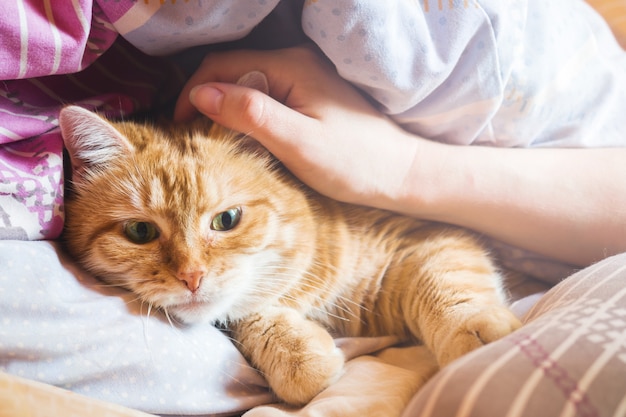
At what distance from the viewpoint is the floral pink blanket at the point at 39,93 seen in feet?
2.64

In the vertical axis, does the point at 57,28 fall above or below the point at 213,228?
above

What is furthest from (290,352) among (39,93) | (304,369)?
(39,93)

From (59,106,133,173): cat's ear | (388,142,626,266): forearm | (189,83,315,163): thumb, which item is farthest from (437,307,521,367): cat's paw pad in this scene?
(59,106,133,173): cat's ear

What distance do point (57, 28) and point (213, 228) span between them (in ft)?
1.47

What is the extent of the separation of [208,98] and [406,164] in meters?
0.44

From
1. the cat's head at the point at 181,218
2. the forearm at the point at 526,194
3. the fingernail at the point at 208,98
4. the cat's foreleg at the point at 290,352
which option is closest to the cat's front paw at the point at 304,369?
the cat's foreleg at the point at 290,352

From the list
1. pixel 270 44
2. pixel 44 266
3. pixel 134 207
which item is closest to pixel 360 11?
pixel 270 44

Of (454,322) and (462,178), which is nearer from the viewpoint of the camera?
(454,322)

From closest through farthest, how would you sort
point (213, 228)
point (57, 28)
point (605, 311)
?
1. point (605, 311)
2. point (57, 28)
3. point (213, 228)

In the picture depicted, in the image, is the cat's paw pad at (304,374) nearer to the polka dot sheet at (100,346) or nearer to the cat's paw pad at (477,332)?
the polka dot sheet at (100,346)

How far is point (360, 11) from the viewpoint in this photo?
89cm

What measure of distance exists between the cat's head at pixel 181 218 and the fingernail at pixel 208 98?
0.09 m

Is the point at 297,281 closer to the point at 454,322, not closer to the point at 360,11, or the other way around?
the point at 454,322

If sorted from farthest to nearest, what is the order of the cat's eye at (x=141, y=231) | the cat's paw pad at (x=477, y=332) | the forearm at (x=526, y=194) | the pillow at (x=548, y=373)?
the forearm at (x=526, y=194) → the cat's eye at (x=141, y=231) → the cat's paw pad at (x=477, y=332) → the pillow at (x=548, y=373)
